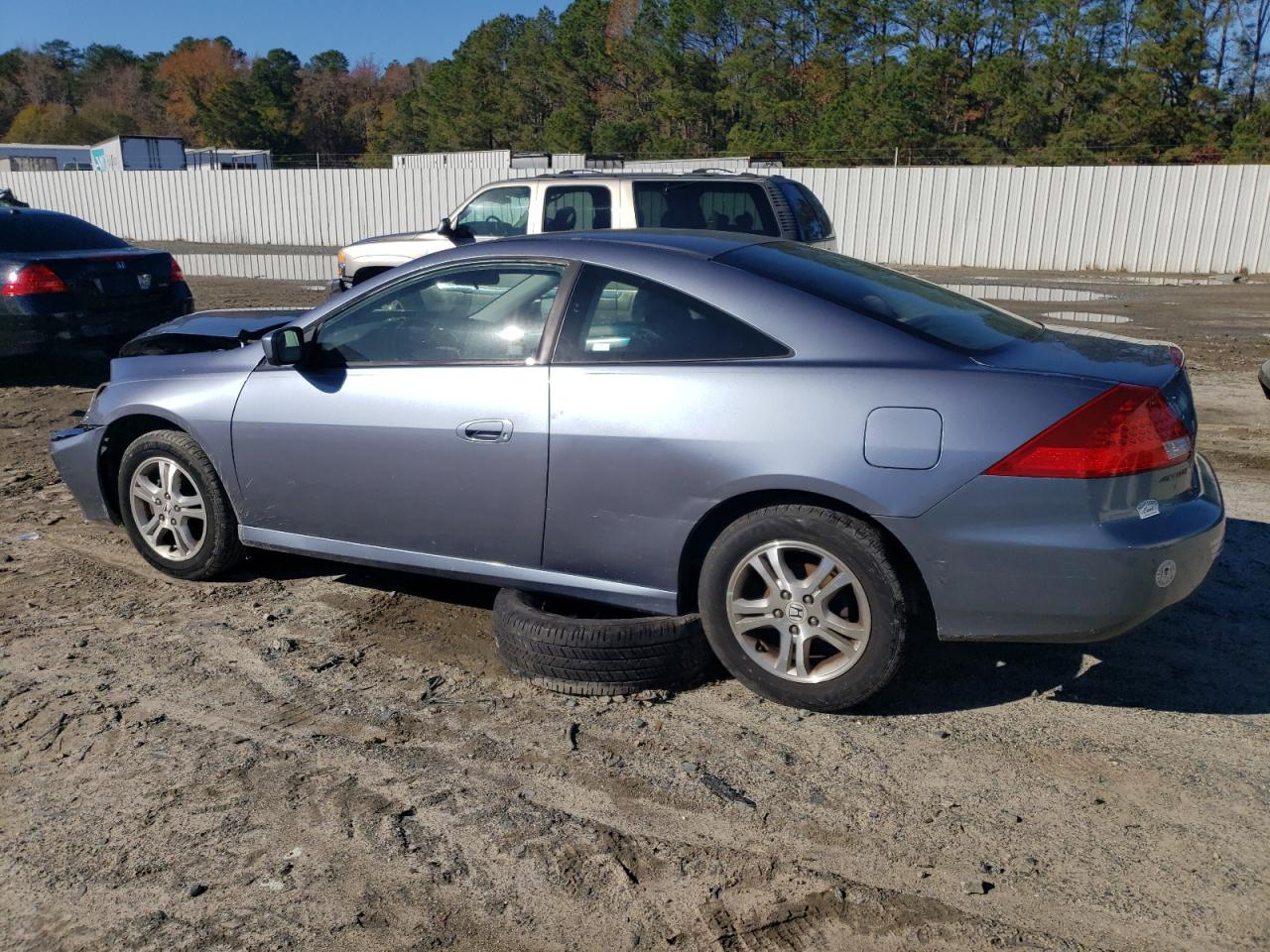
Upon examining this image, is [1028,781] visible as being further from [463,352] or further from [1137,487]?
[463,352]

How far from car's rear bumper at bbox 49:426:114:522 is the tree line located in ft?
98.3

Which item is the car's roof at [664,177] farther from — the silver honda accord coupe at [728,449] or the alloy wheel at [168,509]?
the alloy wheel at [168,509]

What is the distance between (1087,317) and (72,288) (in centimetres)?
1167

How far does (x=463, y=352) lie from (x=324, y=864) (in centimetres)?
201

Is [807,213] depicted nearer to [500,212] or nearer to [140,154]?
[500,212]

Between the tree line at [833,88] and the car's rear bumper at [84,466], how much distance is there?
29968 millimetres

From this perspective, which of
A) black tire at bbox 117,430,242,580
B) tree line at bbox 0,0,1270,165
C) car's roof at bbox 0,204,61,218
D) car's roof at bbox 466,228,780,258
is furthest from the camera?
tree line at bbox 0,0,1270,165

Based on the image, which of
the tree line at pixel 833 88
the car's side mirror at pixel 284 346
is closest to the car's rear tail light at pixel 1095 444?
the car's side mirror at pixel 284 346

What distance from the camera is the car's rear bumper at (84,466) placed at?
529 cm

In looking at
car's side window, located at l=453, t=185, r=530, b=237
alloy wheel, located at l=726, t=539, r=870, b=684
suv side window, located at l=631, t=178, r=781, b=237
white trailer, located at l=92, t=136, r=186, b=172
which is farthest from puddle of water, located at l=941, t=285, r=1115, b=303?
white trailer, located at l=92, t=136, r=186, b=172

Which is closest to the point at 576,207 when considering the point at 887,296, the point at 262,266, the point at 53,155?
the point at 887,296

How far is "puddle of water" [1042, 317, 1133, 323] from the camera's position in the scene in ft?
46.4

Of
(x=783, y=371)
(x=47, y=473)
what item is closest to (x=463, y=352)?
(x=783, y=371)

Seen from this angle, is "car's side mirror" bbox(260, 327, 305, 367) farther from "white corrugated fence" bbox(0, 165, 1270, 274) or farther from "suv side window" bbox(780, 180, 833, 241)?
"white corrugated fence" bbox(0, 165, 1270, 274)
